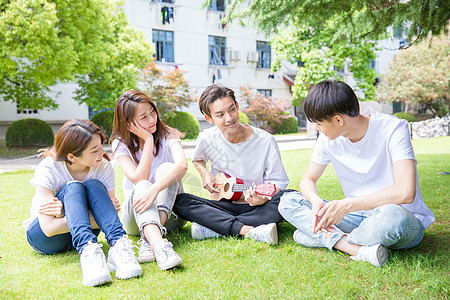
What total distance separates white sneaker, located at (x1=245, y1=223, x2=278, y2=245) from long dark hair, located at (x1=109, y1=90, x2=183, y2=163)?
1.00 metres

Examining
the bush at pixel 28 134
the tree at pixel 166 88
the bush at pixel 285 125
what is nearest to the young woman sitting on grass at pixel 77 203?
the bush at pixel 28 134

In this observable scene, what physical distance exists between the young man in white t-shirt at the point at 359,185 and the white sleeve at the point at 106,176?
1239 mm

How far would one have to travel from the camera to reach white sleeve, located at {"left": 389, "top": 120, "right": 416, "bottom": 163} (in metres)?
2.50

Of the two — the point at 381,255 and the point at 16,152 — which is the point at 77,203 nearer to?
the point at 381,255

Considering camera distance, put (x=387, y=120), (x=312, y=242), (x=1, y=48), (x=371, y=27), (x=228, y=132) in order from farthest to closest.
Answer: (x=1, y=48) < (x=371, y=27) < (x=228, y=132) < (x=312, y=242) < (x=387, y=120)

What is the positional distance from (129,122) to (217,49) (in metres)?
20.8

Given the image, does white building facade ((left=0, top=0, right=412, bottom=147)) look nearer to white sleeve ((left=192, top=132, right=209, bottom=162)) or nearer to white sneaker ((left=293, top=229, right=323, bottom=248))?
white sleeve ((left=192, top=132, right=209, bottom=162))

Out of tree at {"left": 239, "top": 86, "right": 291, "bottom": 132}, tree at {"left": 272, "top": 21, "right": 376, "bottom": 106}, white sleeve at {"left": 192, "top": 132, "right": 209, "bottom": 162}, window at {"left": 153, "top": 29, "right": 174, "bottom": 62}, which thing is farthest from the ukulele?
window at {"left": 153, "top": 29, "right": 174, "bottom": 62}

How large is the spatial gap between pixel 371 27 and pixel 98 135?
3838 mm

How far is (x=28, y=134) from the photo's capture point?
49.3 feet

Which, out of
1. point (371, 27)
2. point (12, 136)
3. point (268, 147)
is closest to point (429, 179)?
point (371, 27)

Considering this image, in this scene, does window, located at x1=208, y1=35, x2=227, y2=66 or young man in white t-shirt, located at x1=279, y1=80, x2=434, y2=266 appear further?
window, located at x1=208, y1=35, x2=227, y2=66

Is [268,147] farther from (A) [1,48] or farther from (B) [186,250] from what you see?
(A) [1,48]

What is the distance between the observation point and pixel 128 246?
2689 millimetres
